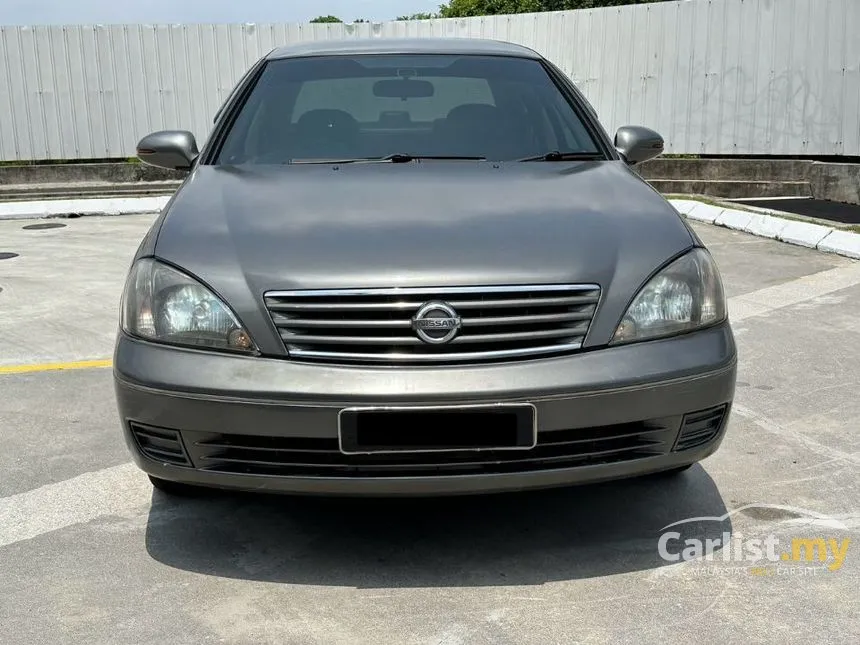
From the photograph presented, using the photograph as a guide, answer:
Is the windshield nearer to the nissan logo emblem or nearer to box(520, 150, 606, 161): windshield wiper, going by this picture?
box(520, 150, 606, 161): windshield wiper

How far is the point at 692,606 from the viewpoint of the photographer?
2816 millimetres

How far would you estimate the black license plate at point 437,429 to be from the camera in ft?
9.03

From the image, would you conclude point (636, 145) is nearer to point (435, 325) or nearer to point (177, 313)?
point (435, 325)

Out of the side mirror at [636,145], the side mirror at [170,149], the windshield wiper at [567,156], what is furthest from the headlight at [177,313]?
the side mirror at [636,145]

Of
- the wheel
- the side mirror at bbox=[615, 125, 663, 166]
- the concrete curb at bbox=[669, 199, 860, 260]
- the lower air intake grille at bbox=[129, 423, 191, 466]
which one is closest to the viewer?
the lower air intake grille at bbox=[129, 423, 191, 466]

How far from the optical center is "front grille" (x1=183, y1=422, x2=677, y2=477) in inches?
111

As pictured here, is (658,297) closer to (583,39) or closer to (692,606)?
(692,606)

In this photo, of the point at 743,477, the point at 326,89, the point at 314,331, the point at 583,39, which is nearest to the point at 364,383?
the point at 314,331

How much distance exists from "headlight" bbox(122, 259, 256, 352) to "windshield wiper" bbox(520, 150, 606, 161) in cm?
152

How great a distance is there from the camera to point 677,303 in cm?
307

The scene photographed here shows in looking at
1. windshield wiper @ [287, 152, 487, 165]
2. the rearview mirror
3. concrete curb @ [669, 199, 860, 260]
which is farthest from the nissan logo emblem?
concrete curb @ [669, 199, 860, 260]

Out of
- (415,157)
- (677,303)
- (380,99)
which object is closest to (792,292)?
(380,99)

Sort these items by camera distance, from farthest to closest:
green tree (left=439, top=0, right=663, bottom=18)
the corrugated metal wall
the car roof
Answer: green tree (left=439, top=0, right=663, bottom=18) → the corrugated metal wall → the car roof

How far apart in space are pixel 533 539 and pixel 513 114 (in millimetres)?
1835
